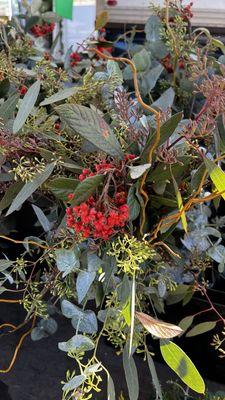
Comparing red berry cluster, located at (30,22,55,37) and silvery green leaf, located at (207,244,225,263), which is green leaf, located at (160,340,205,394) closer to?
silvery green leaf, located at (207,244,225,263)

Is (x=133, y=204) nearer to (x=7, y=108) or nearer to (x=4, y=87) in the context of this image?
(x=7, y=108)

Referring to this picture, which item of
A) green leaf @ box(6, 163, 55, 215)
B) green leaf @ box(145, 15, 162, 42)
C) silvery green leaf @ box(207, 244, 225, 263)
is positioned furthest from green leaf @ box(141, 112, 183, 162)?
green leaf @ box(145, 15, 162, 42)

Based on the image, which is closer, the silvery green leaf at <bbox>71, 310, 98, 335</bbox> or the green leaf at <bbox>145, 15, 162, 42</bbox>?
the silvery green leaf at <bbox>71, 310, 98, 335</bbox>

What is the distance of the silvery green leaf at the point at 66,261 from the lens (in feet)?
1.65

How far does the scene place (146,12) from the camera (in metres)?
1.96

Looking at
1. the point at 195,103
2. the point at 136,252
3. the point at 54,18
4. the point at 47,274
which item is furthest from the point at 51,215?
the point at 54,18

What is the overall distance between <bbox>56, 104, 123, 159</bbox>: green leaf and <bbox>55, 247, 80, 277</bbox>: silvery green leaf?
0.33 feet

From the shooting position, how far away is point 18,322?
83cm

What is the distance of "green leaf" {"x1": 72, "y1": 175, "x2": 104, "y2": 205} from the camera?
462 millimetres

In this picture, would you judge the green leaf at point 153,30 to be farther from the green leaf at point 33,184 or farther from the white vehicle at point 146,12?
the white vehicle at point 146,12

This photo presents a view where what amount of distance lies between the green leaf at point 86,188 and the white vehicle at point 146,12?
4.69 ft

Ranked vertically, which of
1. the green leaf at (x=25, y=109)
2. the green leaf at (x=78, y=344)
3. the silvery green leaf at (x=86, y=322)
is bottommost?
the silvery green leaf at (x=86, y=322)

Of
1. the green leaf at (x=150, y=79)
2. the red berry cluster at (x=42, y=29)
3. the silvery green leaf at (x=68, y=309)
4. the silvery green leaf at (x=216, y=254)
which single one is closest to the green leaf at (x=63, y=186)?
the silvery green leaf at (x=68, y=309)

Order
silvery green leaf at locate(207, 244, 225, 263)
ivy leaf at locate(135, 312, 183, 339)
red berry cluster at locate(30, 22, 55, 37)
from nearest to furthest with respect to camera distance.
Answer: ivy leaf at locate(135, 312, 183, 339) → silvery green leaf at locate(207, 244, 225, 263) → red berry cluster at locate(30, 22, 55, 37)
